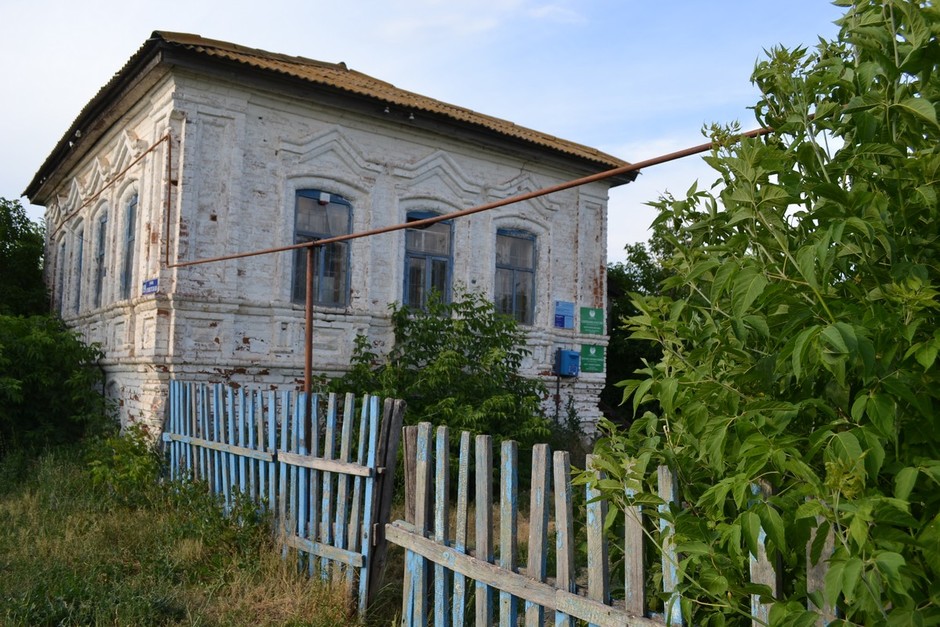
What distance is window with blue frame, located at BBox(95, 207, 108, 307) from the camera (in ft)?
40.3

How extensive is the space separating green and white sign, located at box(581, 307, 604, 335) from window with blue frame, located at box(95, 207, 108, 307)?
7.95 m

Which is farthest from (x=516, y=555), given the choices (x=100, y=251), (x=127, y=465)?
(x=100, y=251)

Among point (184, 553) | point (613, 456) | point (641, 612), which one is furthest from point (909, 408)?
point (184, 553)

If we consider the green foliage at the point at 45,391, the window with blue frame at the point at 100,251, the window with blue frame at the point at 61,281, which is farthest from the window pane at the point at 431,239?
the window with blue frame at the point at 61,281

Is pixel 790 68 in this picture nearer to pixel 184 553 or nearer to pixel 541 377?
pixel 184 553

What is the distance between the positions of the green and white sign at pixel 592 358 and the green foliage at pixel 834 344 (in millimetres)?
10385

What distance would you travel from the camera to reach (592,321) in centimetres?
1280

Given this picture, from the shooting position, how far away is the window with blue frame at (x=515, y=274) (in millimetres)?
11867

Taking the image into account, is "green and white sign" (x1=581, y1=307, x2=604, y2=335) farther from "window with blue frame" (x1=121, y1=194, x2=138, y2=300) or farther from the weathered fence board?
the weathered fence board

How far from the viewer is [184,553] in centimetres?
557

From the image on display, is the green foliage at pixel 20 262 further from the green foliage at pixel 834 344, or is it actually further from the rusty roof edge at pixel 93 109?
the green foliage at pixel 834 344

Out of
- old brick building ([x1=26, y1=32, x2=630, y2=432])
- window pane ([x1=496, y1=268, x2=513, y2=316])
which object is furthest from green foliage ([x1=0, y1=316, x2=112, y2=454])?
window pane ([x1=496, y1=268, x2=513, y2=316])

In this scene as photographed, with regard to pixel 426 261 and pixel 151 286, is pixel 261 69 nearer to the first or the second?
pixel 151 286

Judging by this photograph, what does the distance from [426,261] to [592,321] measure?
3.36 m
